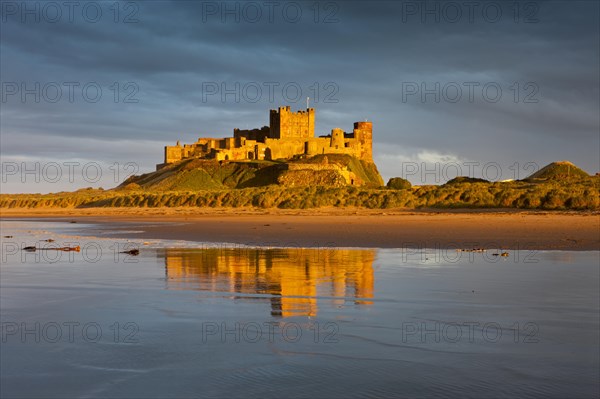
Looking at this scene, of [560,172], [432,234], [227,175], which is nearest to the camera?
[432,234]

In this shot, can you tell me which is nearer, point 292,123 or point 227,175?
point 227,175

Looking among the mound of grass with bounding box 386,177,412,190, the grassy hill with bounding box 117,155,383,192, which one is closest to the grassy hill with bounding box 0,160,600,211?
Answer: the grassy hill with bounding box 117,155,383,192

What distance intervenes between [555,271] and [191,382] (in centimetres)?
727

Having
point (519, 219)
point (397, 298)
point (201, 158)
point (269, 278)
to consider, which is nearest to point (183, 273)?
point (269, 278)

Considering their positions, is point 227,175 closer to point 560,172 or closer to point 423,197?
point 560,172

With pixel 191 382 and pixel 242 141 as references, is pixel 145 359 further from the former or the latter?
pixel 242 141

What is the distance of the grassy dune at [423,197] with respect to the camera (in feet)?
93.2

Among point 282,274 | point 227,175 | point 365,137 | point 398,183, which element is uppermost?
point 365,137

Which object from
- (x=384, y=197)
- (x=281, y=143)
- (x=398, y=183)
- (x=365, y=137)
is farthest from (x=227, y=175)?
(x=384, y=197)

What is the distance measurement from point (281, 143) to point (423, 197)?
65865 mm

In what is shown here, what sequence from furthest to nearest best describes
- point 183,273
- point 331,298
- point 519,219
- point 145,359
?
point 519,219 → point 183,273 → point 331,298 → point 145,359

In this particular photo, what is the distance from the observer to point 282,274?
32.0ft

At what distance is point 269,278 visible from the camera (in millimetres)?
9289

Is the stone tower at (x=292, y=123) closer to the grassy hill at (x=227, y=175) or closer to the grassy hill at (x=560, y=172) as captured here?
the grassy hill at (x=227, y=175)
